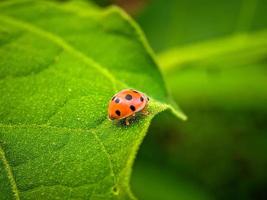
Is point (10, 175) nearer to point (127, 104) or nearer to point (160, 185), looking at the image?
point (127, 104)

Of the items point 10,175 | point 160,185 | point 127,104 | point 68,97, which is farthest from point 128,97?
point 160,185

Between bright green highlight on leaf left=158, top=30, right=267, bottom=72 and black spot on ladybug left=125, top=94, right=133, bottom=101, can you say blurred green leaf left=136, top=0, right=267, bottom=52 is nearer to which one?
bright green highlight on leaf left=158, top=30, right=267, bottom=72

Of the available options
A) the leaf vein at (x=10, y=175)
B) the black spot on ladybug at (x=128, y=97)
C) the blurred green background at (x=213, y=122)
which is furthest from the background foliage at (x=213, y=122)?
the leaf vein at (x=10, y=175)

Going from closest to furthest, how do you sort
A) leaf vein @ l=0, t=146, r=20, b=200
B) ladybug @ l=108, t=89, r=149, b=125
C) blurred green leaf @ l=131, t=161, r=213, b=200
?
leaf vein @ l=0, t=146, r=20, b=200 → ladybug @ l=108, t=89, r=149, b=125 → blurred green leaf @ l=131, t=161, r=213, b=200

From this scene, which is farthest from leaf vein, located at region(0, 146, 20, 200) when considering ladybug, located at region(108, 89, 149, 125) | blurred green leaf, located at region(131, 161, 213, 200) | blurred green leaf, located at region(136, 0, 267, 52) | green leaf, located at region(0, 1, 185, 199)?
blurred green leaf, located at region(136, 0, 267, 52)

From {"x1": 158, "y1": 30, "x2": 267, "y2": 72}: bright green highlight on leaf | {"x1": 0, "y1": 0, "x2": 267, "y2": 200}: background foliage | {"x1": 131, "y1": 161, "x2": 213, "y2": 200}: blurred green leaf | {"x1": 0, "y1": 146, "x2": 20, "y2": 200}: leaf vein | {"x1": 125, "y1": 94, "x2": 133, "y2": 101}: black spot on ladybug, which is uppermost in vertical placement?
{"x1": 125, "y1": 94, "x2": 133, "y2": 101}: black spot on ladybug

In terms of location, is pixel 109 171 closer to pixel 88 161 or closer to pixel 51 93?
pixel 88 161
